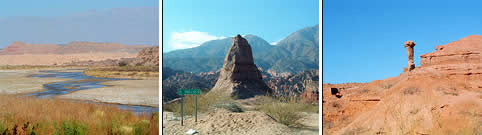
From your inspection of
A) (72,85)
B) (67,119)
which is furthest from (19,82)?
(67,119)

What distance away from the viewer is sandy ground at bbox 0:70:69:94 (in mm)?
3960

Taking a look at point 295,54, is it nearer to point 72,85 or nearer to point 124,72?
point 124,72

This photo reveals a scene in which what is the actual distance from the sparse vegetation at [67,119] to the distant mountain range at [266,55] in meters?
12.5

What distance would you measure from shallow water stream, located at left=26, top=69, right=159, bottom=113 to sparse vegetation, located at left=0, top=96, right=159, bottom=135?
193mm

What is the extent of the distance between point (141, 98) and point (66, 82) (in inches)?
50.0

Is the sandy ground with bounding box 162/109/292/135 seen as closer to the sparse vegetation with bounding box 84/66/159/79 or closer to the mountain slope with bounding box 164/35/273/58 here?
the sparse vegetation with bounding box 84/66/159/79

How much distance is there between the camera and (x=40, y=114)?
321cm

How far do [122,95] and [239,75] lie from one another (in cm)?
1038

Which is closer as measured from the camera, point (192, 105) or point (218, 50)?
point (192, 105)

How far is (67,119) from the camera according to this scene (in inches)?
123

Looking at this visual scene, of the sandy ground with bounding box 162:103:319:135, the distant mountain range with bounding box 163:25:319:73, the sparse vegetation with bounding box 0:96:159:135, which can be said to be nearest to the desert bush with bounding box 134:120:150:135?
the sparse vegetation with bounding box 0:96:159:135

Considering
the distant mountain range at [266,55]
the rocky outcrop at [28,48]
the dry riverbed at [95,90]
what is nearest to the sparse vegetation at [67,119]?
the dry riverbed at [95,90]

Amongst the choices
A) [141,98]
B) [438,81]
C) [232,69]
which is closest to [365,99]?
[438,81]

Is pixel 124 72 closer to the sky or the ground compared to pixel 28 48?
closer to the ground
